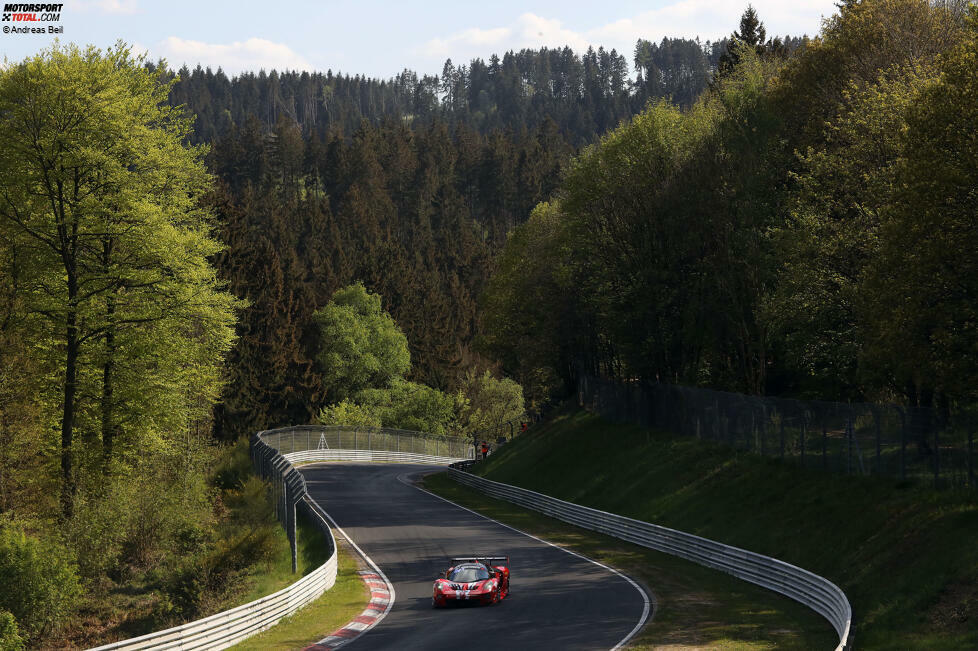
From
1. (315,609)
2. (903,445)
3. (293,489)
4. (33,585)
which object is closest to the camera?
(315,609)

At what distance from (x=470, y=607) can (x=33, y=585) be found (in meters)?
13.3

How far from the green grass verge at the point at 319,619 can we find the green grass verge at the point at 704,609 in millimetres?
7625

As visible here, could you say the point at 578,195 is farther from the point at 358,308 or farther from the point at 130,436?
the point at 358,308

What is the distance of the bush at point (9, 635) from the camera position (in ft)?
81.5

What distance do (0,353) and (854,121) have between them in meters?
31.7

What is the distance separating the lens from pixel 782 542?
30938 mm

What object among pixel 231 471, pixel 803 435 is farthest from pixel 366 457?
pixel 803 435

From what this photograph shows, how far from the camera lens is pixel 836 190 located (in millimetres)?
36906

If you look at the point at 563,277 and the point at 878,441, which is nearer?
the point at 878,441

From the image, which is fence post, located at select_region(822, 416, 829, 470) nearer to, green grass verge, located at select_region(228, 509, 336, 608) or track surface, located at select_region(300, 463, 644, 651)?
track surface, located at select_region(300, 463, 644, 651)

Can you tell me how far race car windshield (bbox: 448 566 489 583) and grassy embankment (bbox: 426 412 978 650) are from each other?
191 inches

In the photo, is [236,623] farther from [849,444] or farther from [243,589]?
[849,444]

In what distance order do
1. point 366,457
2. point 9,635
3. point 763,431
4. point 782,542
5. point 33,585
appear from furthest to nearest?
point 366,457 < point 763,431 < point 782,542 < point 33,585 < point 9,635

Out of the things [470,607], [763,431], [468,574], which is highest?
[763,431]
